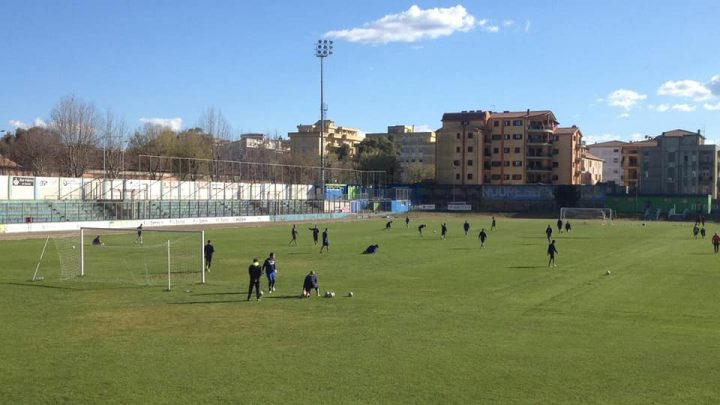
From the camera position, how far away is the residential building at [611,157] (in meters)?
161

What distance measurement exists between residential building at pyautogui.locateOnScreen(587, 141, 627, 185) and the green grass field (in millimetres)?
136383

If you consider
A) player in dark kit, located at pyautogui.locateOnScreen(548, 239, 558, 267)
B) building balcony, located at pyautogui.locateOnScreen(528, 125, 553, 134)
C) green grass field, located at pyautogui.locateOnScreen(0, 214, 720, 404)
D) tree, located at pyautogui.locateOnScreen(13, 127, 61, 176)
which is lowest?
green grass field, located at pyautogui.locateOnScreen(0, 214, 720, 404)

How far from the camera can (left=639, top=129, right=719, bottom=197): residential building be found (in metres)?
126

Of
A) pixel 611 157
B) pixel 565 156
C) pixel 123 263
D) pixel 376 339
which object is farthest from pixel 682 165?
pixel 376 339

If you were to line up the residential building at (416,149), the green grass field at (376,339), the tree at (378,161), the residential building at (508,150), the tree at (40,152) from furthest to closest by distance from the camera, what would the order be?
1. the residential building at (416,149)
2. the tree at (378,161)
3. the residential building at (508,150)
4. the tree at (40,152)
5. the green grass field at (376,339)

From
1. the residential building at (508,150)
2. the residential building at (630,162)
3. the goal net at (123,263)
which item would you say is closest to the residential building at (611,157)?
the residential building at (630,162)

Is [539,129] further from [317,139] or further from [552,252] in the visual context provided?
[552,252]

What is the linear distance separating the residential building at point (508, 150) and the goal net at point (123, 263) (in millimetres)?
88902

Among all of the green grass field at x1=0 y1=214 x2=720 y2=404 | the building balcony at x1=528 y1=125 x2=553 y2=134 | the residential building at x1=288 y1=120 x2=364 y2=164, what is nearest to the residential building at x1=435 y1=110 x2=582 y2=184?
the building balcony at x1=528 y1=125 x2=553 y2=134

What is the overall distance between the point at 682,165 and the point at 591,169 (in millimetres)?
24783

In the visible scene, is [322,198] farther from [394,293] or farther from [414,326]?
[414,326]

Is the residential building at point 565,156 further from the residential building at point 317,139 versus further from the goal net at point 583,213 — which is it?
the residential building at point 317,139

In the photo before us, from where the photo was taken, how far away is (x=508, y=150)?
429ft

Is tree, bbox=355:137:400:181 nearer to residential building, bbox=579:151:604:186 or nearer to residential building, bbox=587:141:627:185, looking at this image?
residential building, bbox=579:151:604:186
